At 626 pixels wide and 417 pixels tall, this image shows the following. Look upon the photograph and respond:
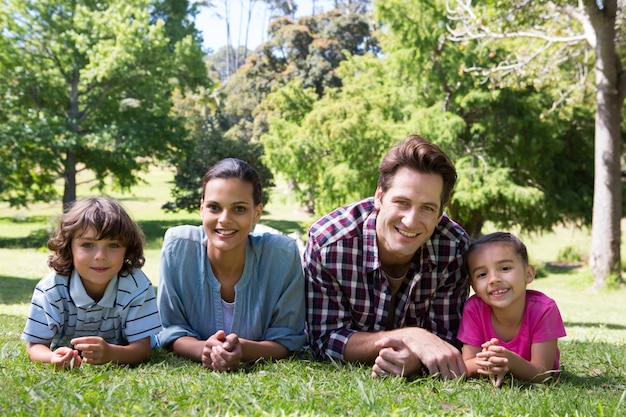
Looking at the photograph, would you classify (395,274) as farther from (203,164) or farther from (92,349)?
(203,164)

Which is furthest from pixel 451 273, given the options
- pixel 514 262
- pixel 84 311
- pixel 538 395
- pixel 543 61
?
pixel 543 61

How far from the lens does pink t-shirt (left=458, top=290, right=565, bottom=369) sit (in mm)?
3539

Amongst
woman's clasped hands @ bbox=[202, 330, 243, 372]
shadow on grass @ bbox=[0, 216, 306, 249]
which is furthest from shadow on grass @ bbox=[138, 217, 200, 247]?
woman's clasped hands @ bbox=[202, 330, 243, 372]

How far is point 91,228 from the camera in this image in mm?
3646

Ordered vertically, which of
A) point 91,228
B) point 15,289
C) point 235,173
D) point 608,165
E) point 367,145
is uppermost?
point 367,145

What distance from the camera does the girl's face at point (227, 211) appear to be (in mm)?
3705

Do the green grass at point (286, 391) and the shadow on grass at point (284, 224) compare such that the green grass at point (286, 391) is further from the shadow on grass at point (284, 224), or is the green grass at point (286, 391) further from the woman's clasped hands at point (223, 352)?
the shadow on grass at point (284, 224)

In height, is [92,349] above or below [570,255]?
above

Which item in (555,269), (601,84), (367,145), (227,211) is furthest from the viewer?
(555,269)

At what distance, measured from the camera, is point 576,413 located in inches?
103

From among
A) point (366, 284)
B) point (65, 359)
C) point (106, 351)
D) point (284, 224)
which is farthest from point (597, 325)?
point (284, 224)

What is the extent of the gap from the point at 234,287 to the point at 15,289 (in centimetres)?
895

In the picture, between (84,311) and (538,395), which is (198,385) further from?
(538,395)

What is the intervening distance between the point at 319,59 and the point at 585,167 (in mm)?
18240
